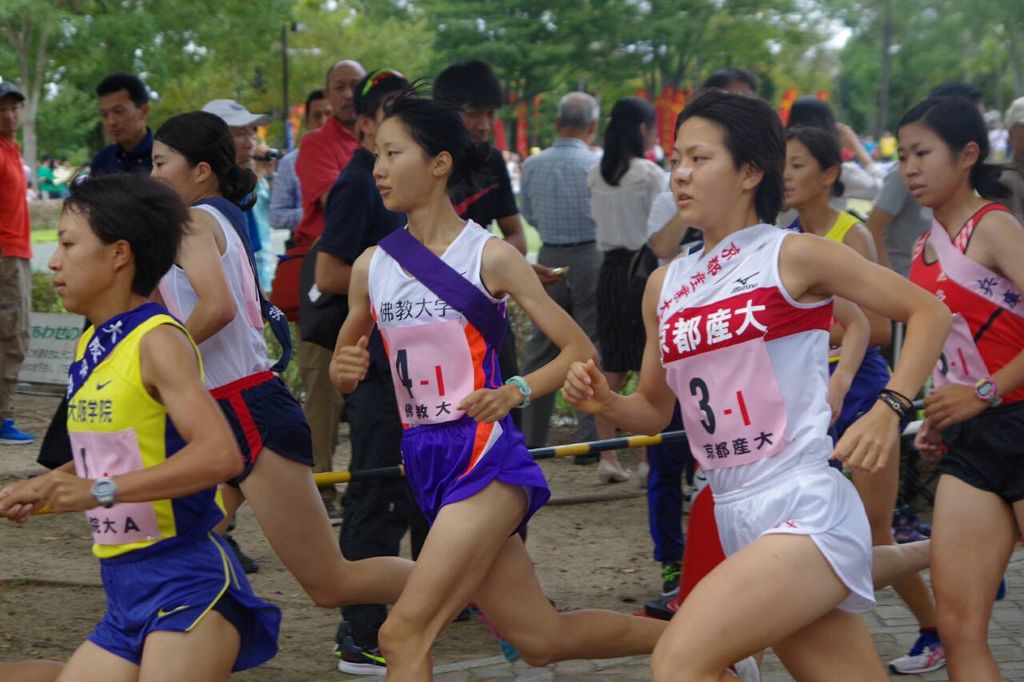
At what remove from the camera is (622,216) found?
8883mm

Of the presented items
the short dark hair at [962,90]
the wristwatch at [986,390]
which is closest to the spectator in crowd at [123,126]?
the short dark hair at [962,90]

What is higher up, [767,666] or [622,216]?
[622,216]

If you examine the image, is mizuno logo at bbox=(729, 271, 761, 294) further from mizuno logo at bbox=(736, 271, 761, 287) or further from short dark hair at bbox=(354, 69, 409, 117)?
short dark hair at bbox=(354, 69, 409, 117)

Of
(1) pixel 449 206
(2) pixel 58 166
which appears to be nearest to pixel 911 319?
(1) pixel 449 206

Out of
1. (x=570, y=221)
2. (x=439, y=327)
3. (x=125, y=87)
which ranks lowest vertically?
(x=439, y=327)

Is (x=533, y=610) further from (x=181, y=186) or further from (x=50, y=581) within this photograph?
(x=50, y=581)

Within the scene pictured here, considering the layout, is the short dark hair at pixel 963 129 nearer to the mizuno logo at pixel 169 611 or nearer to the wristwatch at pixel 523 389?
the wristwatch at pixel 523 389

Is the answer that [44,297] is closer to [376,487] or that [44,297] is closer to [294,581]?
[294,581]

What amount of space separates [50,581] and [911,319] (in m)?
4.54

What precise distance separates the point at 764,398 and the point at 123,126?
17.0ft

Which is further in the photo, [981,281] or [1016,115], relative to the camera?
[1016,115]

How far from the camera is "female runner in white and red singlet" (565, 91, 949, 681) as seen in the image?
348cm

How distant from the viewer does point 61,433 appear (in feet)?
14.6

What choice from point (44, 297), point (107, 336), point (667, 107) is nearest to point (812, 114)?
point (107, 336)
